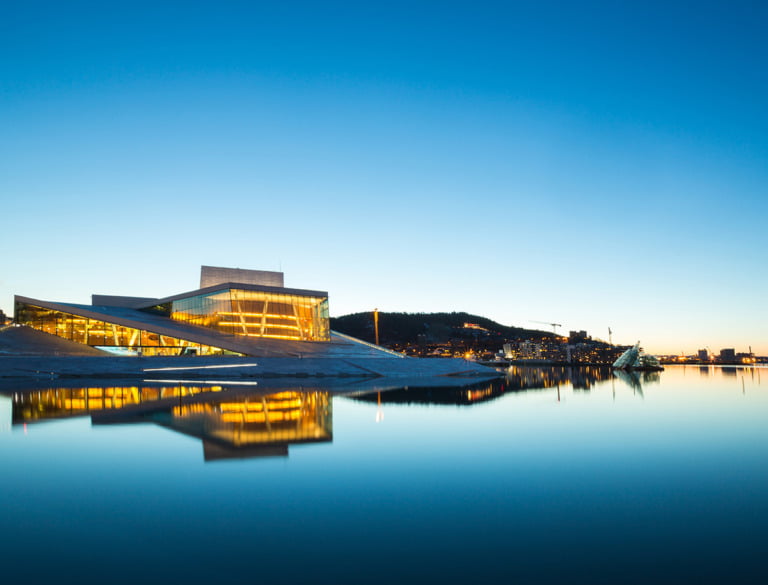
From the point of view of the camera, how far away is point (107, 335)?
49.8 metres

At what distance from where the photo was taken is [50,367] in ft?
119

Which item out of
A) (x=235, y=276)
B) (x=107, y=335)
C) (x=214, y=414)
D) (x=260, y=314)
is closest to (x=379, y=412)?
(x=214, y=414)

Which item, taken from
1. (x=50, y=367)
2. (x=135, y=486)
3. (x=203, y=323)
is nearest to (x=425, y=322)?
(x=203, y=323)

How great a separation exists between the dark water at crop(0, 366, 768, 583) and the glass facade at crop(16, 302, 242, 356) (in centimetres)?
3523

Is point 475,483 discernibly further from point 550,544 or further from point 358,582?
point 358,582

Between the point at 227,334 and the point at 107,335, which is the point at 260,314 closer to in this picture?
the point at 227,334

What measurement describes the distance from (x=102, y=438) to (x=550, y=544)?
32.6 feet

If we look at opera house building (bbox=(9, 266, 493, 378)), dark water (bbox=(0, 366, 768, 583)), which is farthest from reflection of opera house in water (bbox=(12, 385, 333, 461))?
opera house building (bbox=(9, 266, 493, 378))

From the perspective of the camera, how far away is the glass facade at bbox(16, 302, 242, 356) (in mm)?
47938

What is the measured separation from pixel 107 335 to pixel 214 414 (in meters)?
40.4

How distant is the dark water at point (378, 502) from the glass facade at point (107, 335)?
3523cm

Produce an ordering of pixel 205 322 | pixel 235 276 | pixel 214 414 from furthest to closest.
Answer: pixel 235 276, pixel 205 322, pixel 214 414

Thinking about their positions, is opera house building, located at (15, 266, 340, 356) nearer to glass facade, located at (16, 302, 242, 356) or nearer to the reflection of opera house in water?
glass facade, located at (16, 302, 242, 356)

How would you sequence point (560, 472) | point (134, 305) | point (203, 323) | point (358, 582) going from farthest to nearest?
point (134, 305), point (203, 323), point (560, 472), point (358, 582)
